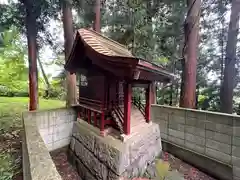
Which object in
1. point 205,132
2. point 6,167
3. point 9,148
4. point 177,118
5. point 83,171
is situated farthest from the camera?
point 177,118

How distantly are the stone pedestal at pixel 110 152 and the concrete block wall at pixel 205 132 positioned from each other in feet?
2.16

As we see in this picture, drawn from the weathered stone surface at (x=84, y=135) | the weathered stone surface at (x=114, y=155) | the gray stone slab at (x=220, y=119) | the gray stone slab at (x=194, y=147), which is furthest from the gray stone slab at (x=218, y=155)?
the weathered stone surface at (x=84, y=135)

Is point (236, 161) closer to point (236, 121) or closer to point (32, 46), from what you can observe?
point (236, 121)

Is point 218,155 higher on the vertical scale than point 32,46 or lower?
lower

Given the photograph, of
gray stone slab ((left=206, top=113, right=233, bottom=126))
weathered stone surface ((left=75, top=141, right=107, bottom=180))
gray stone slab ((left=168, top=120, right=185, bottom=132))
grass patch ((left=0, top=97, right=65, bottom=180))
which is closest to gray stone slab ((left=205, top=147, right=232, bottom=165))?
gray stone slab ((left=206, top=113, right=233, bottom=126))

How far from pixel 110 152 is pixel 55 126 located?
2.19 m

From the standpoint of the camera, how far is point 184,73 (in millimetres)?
5730

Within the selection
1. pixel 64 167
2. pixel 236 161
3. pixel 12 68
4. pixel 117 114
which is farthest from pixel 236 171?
pixel 12 68

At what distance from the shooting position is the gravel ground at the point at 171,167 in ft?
13.9

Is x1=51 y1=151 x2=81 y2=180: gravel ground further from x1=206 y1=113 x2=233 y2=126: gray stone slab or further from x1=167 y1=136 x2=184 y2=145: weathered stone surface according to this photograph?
x1=206 y1=113 x2=233 y2=126: gray stone slab

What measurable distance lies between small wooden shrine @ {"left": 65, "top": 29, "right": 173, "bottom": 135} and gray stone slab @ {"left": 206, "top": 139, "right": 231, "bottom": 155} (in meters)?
1.84

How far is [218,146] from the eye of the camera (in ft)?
13.6

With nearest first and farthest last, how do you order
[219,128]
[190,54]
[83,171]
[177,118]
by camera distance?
[219,128] → [83,171] → [177,118] → [190,54]

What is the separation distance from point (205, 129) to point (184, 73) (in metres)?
2.13
